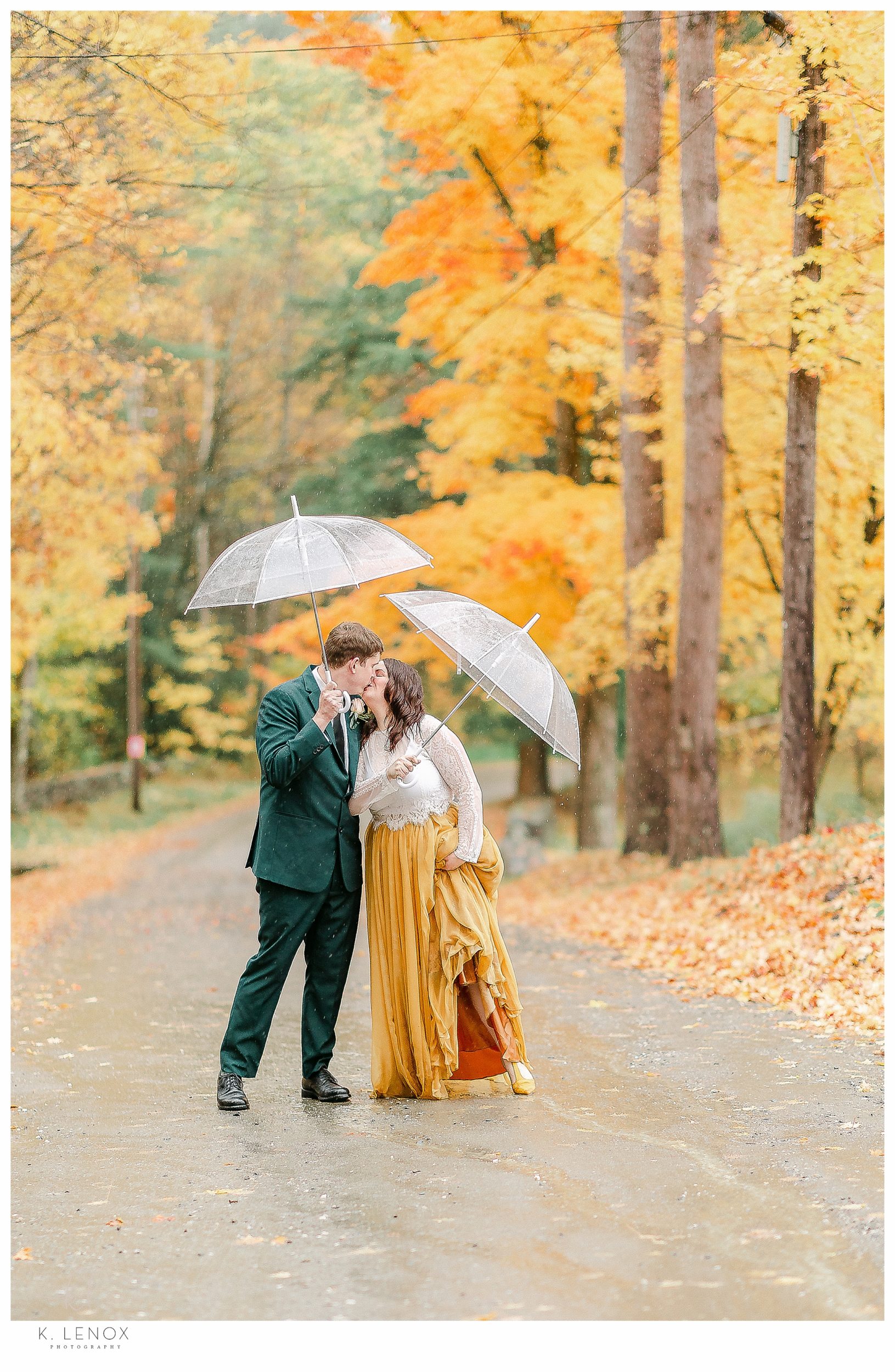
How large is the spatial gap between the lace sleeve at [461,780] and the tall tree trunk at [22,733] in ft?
68.8

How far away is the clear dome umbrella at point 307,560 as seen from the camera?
5.37 meters

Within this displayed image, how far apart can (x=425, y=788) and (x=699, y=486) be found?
28.1 feet

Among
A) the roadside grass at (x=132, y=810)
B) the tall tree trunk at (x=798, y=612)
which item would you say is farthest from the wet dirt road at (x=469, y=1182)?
the roadside grass at (x=132, y=810)

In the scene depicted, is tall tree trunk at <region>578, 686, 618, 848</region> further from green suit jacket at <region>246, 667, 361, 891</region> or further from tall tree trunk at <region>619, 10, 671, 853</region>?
green suit jacket at <region>246, 667, 361, 891</region>

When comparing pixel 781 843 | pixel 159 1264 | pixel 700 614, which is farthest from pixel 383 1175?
pixel 700 614

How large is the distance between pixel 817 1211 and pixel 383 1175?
1.43 metres

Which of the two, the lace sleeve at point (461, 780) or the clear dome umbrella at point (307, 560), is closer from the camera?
the clear dome umbrella at point (307, 560)

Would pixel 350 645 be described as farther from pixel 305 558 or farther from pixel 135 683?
pixel 135 683

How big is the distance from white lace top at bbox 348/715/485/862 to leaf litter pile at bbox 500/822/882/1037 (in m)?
2.44

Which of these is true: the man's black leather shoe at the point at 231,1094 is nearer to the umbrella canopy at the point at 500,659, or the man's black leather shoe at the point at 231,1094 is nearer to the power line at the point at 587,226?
the umbrella canopy at the point at 500,659

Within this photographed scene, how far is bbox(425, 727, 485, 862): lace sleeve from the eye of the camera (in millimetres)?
5738

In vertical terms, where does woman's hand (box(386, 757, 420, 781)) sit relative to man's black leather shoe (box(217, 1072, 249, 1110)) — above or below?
above

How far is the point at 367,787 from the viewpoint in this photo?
5.64 metres

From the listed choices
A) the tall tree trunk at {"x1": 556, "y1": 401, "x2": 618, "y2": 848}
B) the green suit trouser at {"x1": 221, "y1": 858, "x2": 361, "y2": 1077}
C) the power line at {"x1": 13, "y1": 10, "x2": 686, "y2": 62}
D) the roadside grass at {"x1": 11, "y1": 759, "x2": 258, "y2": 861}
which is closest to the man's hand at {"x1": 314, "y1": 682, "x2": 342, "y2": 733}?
the green suit trouser at {"x1": 221, "y1": 858, "x2": 361, "y2": 1077}
